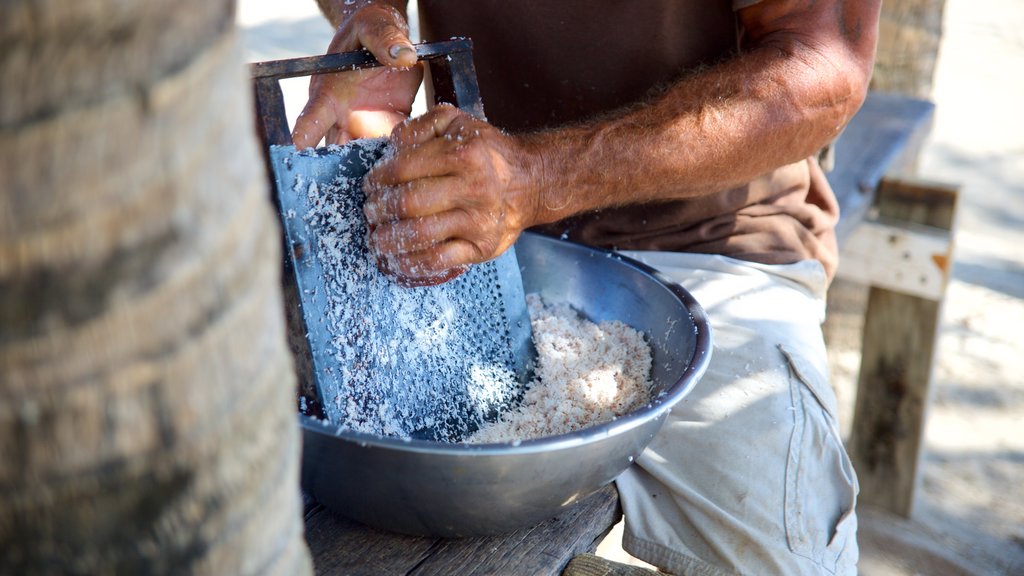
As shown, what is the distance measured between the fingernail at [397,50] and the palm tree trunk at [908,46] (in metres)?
2.71

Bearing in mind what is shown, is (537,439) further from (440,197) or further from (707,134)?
(707,134)

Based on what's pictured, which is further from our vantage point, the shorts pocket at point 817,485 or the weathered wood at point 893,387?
the weathered wood at point 893,387

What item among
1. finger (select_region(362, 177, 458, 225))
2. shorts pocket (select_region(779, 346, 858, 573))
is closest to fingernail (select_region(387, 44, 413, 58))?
finger (select_region(362, 177, 458, 225))

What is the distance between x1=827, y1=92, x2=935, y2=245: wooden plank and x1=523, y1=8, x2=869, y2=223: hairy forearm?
2.73 ft

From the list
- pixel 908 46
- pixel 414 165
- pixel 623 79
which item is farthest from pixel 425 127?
pixel 908 46

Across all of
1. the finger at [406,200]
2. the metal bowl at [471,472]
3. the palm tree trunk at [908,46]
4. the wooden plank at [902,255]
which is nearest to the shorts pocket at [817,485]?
the metal bowl at [471,472]

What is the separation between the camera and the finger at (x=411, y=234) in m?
1.39

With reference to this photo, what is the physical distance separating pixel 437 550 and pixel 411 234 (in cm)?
46

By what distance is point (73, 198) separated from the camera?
0.40m

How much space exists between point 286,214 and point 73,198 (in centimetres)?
93

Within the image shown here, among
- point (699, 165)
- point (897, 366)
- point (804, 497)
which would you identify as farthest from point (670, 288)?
point (897, 366)

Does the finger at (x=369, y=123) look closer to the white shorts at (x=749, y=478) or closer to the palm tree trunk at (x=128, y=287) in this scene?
the white shorts at (x=749, y=478)

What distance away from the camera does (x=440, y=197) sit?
1408 mm

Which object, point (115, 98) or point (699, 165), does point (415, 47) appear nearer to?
point (699, 165)
